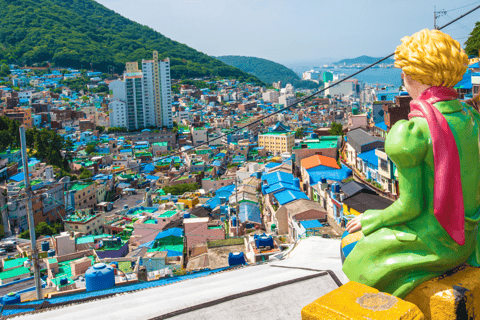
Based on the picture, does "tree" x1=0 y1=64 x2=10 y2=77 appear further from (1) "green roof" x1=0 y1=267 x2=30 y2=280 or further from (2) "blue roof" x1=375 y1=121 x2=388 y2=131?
(2) "blue roof" x1=375 y1=121 x2=388 y2=131

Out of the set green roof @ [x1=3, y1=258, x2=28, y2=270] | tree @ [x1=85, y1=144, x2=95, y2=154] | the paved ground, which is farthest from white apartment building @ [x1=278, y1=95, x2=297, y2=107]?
the paved ground

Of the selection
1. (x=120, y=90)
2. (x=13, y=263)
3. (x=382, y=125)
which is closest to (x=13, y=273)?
A: (x=13, y=263)

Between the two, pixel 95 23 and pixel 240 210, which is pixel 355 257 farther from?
pixel 95 23

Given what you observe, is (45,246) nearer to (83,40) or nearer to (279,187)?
(279,187)

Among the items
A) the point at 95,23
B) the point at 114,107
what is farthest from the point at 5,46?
the point at 114,107

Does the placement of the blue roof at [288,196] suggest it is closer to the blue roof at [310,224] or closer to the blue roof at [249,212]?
the blue roof at [249,212]

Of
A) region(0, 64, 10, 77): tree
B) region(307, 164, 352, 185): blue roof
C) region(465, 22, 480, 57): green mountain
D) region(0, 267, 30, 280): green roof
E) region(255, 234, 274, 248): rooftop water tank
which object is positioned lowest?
region(0, 267, 30, 280): green roof

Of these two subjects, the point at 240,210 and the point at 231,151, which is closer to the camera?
the point at 240,210
